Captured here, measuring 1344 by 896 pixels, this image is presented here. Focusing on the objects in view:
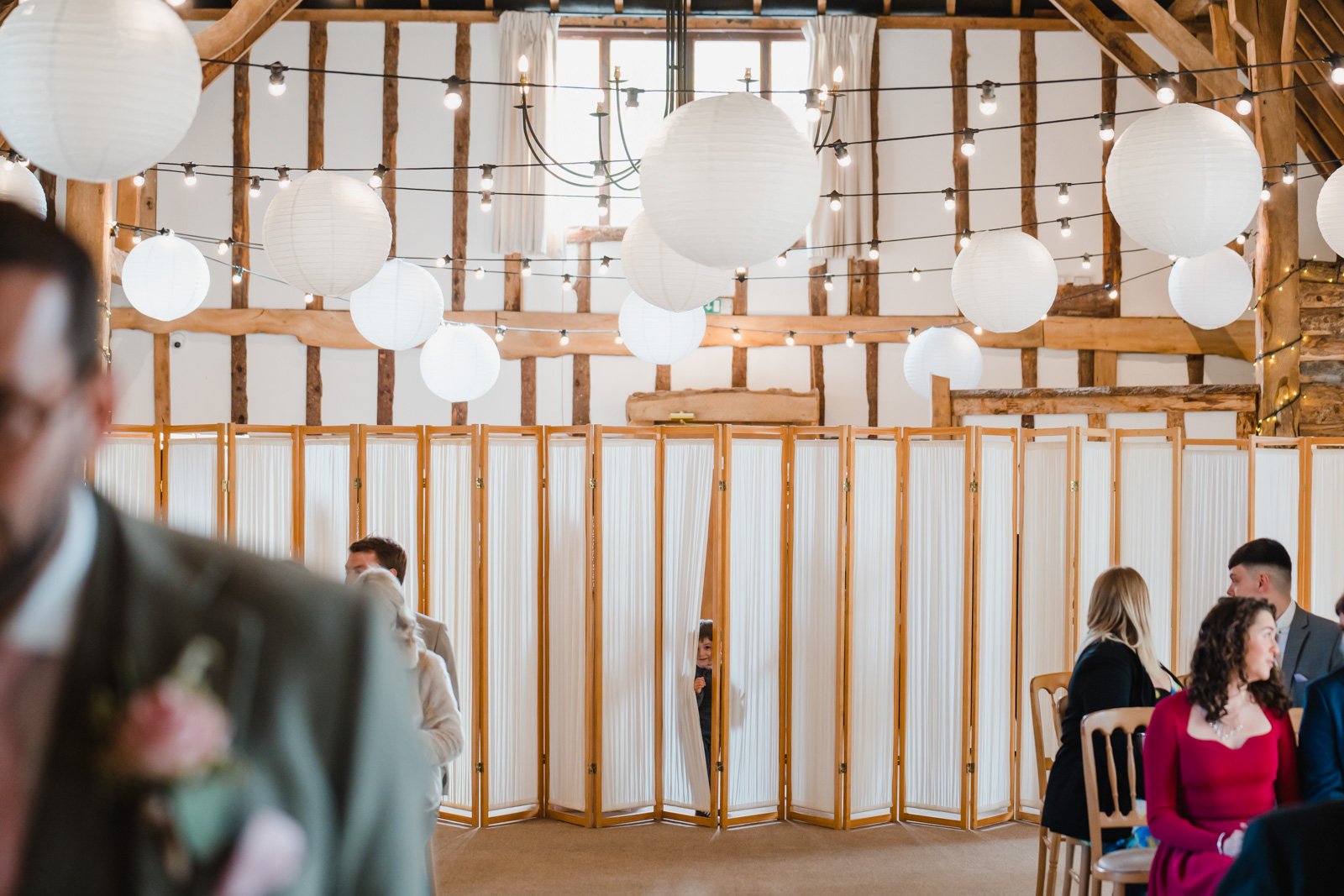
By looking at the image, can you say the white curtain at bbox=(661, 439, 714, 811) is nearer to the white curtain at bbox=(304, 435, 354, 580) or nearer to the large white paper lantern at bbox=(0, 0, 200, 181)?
the white curtain at bbox=(304, 435, 354, 580)

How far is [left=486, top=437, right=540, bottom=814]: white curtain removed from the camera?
5930 millimetres

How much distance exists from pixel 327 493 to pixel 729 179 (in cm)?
355

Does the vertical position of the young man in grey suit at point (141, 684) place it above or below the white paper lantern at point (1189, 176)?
below

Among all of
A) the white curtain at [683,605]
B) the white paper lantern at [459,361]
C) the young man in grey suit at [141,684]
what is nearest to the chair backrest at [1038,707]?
the white curtain at [683,605]

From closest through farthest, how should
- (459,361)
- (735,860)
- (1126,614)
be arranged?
(1126,614), (735,860), (459,361)

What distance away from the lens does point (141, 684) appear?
0.46 metres

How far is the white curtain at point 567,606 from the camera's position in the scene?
234 inches

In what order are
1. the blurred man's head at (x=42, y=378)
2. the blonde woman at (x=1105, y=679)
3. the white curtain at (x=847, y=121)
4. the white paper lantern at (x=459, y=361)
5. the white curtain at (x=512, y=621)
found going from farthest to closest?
the white curtain at (x=847, y=121) < the white paper lantern at (x=459, y=361) < the white curtain at (x=512, y=621) < the blonde woman at (x=1105, y=679) < the blurred man's head at (x=42, y=378)

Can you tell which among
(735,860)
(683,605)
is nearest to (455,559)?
(683,605)

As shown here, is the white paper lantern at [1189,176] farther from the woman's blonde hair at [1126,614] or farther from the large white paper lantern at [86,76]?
the large white paper lantern at [86,76]

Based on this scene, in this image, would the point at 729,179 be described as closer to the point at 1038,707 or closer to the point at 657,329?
the point at 1038,707

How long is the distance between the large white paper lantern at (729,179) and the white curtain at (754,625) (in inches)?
110

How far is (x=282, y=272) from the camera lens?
430 cm

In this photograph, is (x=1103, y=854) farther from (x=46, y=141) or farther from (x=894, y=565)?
(x=46, y=141)
